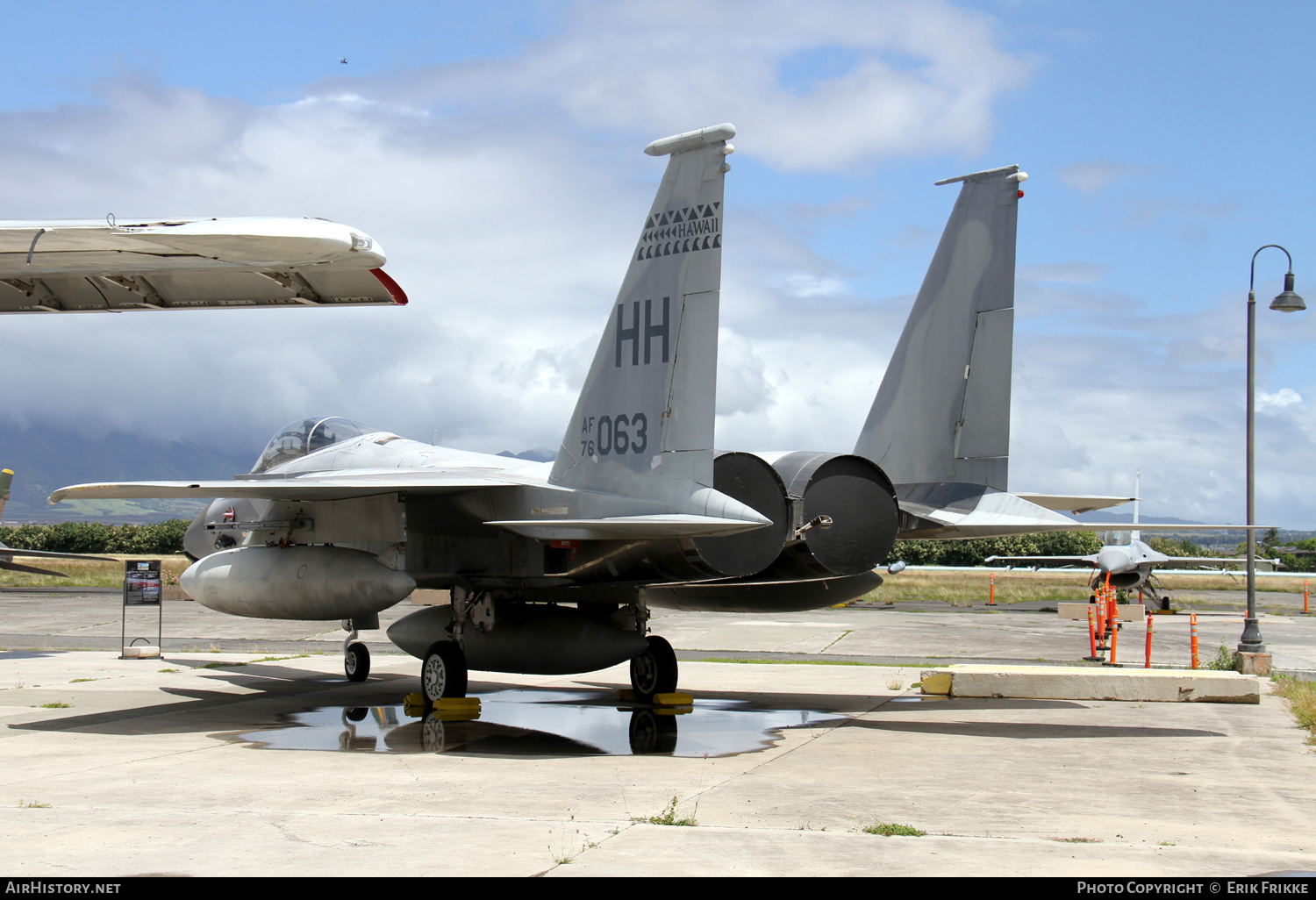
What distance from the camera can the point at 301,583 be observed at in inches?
428

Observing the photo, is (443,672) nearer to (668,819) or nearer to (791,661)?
(668,819)

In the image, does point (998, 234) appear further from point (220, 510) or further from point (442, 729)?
point (220, 510)

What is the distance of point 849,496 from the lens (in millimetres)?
9641

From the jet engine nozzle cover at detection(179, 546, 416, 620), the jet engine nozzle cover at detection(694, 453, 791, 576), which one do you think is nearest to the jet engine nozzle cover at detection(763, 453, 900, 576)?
the jet engine nozzle cover at detection(694, 453, 791, 576)

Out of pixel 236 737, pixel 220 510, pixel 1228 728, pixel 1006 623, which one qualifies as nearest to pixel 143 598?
pixel 220 510

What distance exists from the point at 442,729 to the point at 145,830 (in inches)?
183

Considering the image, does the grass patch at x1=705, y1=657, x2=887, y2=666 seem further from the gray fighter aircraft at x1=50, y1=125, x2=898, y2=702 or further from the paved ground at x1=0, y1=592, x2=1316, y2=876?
the gray fighter aircraft at x1=50, y1=125, x2=898, y2=702

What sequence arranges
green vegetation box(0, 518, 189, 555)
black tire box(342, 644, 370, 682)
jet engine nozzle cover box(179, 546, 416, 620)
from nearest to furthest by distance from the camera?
jet engine nozzle cover box(179, 546, 416, 620)
black tire box(342, 644, 370, 682)
green vegetation box(0, 518, 189, 555)

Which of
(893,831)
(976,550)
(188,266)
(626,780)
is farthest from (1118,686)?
(976,550)

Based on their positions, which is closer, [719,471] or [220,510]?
[719,471]

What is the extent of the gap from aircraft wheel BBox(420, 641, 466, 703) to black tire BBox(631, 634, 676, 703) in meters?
1.97

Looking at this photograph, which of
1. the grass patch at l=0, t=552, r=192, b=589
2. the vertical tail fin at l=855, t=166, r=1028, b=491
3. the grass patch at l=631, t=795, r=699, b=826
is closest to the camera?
the grass patch at l=631, t=795, r=699, b=826

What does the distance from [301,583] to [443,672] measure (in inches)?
69.0

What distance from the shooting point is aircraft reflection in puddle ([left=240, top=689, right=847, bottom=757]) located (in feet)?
28.9
